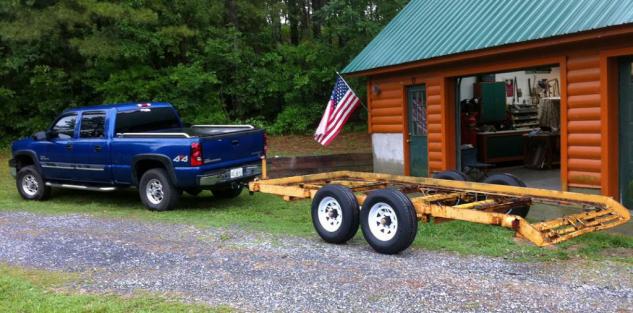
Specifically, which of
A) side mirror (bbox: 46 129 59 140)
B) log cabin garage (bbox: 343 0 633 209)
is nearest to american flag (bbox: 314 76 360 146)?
log cabin garage (bbox: 343 0 633 209)

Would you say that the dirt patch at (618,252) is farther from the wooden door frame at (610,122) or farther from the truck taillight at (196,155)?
the truck taillight at (196,155)

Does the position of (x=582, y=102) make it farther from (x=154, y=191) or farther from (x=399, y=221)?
(x=154, y=191)

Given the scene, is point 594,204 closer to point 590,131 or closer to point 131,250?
point 590,131

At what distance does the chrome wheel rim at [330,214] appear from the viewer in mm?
7465

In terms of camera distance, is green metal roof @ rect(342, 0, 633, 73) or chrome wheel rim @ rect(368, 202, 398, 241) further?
green metal roof @ rect(342, 0, 633, 73)

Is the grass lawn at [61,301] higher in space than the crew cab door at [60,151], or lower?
lower

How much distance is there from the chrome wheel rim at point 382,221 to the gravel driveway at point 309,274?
0.83 feet

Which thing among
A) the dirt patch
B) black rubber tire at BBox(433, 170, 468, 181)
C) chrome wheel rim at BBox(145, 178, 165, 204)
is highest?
black rubber tire at BBox(433, 170, 468, 181)

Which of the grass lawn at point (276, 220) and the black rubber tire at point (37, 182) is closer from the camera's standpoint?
the grass lawn at point (276, 220)

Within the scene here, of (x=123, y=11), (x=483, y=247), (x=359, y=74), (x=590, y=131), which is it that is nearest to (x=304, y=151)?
(x=359, y=74)

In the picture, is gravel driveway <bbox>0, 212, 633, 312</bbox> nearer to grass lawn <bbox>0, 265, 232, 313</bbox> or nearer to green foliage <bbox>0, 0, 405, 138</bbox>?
grass lawn <bbox>0, 265, 232, 313</bbox>

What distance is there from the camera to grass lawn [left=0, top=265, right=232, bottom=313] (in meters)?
5.08

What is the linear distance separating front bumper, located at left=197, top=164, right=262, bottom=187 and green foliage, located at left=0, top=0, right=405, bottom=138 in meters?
10.7

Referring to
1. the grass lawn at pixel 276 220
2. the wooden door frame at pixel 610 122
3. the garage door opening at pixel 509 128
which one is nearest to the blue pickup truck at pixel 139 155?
the grass lawn at pixel 276 220
